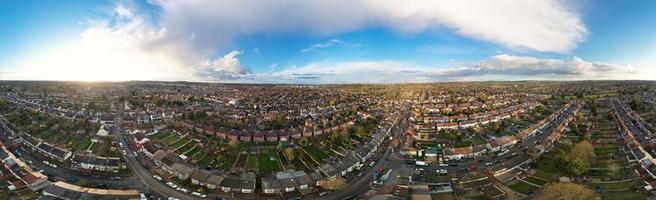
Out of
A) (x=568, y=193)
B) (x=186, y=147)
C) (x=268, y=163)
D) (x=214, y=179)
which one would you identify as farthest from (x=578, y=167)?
(x=186, y=147)

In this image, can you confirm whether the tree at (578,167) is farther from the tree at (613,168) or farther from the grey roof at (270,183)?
the grey roof at (270,183)

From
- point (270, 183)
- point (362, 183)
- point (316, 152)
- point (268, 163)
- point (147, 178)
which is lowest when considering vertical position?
point (362, 183)

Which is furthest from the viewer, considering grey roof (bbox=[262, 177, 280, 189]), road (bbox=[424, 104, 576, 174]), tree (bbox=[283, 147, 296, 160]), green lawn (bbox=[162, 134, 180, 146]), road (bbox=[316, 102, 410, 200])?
green lawn (bbox=[162, 134, 180, 146])

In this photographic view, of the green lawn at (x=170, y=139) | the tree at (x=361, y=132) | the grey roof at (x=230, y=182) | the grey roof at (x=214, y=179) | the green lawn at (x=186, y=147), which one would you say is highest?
the tree at (x=361, y=132)

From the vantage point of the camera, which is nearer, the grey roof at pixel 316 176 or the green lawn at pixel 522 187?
the green lawn at pixel 522 187

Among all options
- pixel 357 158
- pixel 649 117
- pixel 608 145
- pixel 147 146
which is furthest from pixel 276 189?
pixel 649 117

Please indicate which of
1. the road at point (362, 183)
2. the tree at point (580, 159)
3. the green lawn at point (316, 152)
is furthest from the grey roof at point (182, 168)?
the tree at point (580, 159)

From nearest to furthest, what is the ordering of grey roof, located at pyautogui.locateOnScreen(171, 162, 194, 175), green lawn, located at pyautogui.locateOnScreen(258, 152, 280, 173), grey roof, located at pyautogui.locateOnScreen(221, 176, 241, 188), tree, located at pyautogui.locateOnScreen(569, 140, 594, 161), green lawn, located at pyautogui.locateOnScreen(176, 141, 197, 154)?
1. grey roof, located at pyautogui.locateOnScreen(221, 176, 241, 188)
2. grey roof, located at pyautogui.locateOnScreen(171, 162, 194, 175)
3. tree, located at pyautogui.locateOnScreen(569, 140, 594, 161)
4. green lawn, located at pyautogui.locateOnScreen(258, 152, 280, 173)
5. green lawn, located at pyautogui.locateOnScreen(176, 141, 197, 154)

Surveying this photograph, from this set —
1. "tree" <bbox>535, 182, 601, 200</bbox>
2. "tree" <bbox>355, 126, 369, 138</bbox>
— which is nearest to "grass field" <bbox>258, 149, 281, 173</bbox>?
"tree" <bbox>355, 126, 369, 138</bbox>

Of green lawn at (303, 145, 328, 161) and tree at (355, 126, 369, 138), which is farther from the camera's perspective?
tree at (355, 126, 369, 138)

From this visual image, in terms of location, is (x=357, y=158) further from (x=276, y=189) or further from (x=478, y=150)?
(x=478, y=150)

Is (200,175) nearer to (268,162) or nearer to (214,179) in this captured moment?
(214,179)

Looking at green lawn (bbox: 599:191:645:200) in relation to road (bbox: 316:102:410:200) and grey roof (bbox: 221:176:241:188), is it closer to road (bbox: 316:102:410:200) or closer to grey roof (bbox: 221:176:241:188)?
road (bbox: 316:102:410:200)
